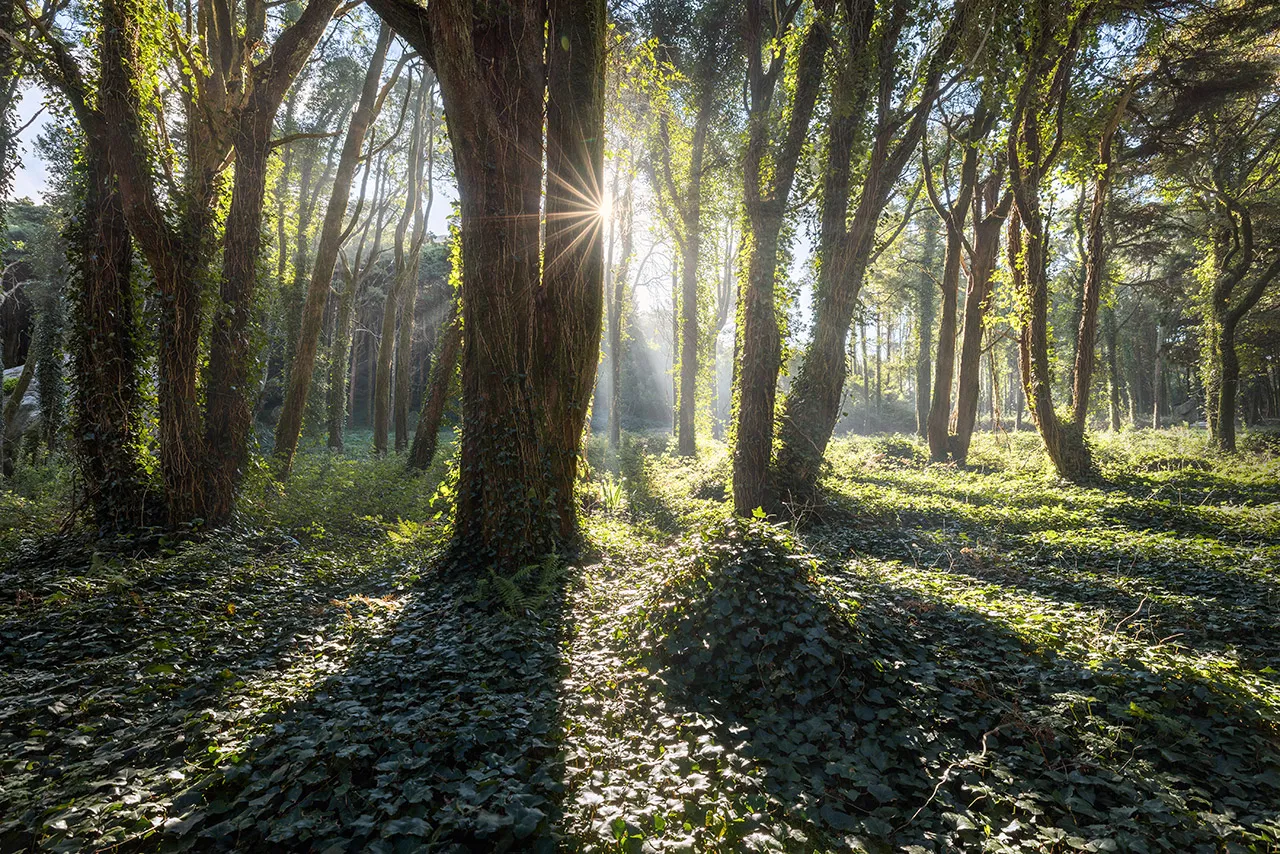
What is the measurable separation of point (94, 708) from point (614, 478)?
1269 centimetres

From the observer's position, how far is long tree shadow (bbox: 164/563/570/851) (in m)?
2.25

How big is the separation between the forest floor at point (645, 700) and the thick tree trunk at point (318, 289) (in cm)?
416

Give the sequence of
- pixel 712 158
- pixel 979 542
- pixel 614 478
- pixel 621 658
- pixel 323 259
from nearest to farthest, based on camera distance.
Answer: pixel 621 658 → pixel 979 542 → pixel 323 259 → pixel 614 478 → pixel 712 158

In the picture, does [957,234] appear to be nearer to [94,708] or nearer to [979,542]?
[979,542]

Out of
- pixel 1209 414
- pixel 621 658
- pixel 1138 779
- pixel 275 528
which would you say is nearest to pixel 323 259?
pixel 275 528

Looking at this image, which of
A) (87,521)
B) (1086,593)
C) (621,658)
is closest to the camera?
(621,658)

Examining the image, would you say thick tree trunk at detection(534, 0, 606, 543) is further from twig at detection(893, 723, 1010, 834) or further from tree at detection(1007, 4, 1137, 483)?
tree at detection(1007, 4, 1137, 483)

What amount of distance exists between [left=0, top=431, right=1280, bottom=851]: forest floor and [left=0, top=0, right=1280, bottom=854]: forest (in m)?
0.03

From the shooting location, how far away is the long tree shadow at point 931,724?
2660 millimetres

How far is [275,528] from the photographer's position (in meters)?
7.98

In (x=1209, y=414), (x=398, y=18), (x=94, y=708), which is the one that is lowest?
(x=94, y=708)

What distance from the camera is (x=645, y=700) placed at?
3656 millimetres

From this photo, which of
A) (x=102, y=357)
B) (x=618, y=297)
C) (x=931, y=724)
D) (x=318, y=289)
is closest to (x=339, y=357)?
(x=318, y=289)

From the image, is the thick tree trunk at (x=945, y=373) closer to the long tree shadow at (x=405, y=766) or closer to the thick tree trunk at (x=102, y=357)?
the long tree shadow at (x=405, y=766)
